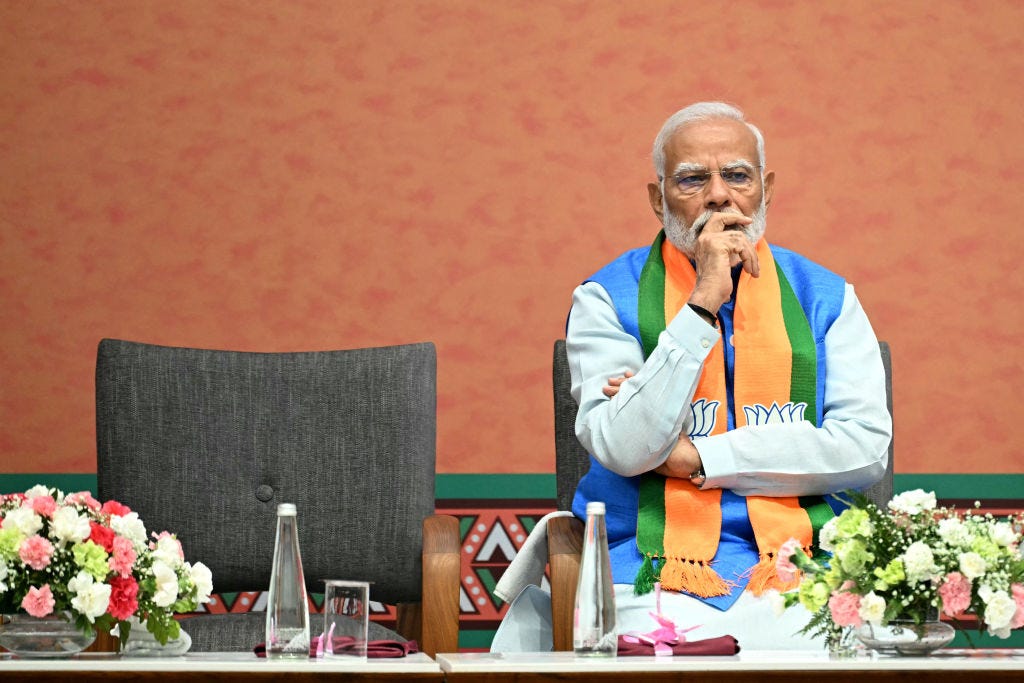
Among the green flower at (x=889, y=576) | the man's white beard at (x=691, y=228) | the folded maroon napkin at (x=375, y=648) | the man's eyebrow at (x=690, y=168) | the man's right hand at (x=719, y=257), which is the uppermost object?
the man's eyebrow at (x=690, y=168)

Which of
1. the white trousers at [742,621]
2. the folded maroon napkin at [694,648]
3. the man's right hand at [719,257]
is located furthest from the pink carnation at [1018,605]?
the man's right hand at [719,257]

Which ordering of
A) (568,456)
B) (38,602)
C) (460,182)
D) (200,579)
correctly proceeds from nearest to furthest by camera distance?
(38,602)
(200,579)
(568,456)
(460,182)

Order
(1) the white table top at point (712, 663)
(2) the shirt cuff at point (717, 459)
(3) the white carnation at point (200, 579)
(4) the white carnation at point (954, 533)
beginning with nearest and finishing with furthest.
A: (1) the white table top at point (712, 663)
(4) the white carnation at point (954, 533)
(3) the white carnation at point (200, 579)
(2) the shirt cuff at point (717, 459)

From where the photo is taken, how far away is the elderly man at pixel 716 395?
2.76 meters

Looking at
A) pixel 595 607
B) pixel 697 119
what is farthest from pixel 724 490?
pixel 595 607

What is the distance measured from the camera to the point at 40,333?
391 cm

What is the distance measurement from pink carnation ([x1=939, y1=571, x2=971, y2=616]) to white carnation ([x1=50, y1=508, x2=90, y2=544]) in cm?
122

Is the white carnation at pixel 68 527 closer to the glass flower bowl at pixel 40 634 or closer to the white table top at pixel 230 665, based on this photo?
the glass flower bowl at pixel 40 634

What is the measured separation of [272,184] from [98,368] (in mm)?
904

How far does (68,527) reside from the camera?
2090mm

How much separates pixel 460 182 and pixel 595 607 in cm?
221

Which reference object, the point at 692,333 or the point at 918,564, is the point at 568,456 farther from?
the point at 918,564

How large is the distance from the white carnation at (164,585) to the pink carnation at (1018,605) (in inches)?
47.5

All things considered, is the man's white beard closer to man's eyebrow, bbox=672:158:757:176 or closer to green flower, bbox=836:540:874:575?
man's eyebrow, bbox=672:158:757:176
